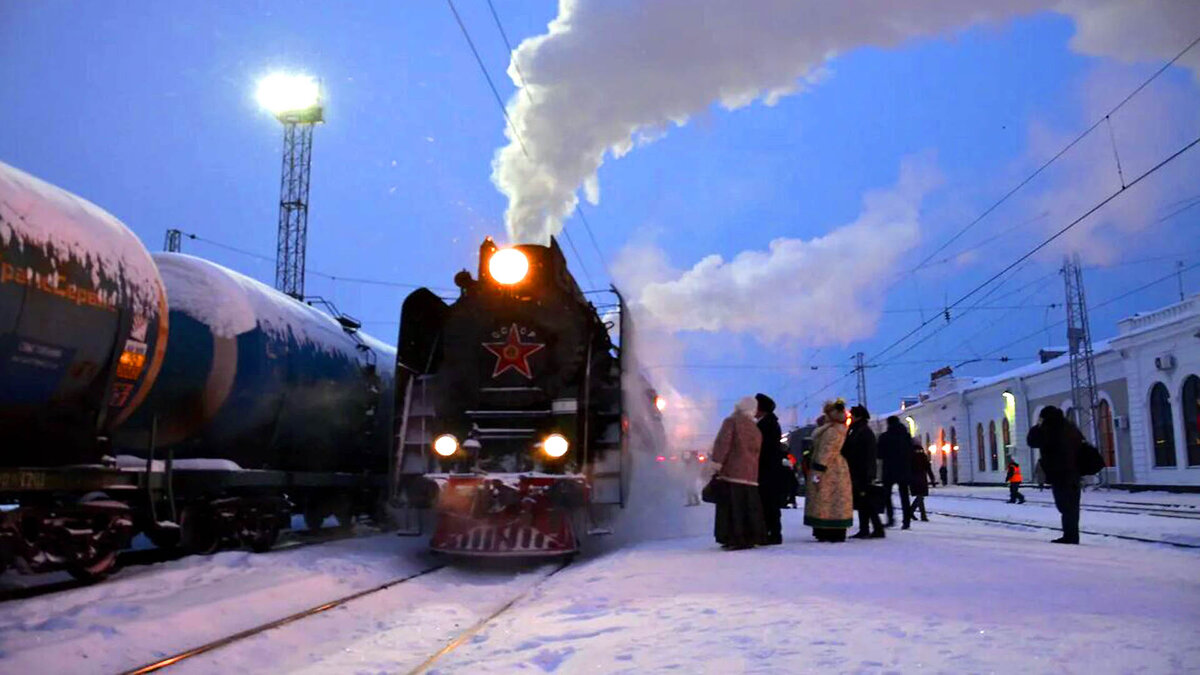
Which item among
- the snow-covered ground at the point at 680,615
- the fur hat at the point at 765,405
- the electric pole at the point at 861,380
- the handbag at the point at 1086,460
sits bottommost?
the snow-covered ground at the point at 680,615

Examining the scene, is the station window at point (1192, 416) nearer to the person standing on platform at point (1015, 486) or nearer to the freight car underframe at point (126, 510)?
the person standing on platform at point (1015, 486)

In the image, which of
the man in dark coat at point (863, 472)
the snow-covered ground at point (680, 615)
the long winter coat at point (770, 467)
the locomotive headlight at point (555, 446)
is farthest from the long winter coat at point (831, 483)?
the locomotive headlight at point (555, 446)

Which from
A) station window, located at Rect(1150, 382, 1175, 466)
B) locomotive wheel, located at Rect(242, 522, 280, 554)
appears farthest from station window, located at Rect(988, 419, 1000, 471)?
locomotive wheel, located at Rect(242, 522, 280, 554)

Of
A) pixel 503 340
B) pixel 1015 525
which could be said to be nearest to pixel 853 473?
pixel 503 340

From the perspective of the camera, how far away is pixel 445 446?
29.0 ft

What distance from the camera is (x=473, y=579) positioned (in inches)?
320

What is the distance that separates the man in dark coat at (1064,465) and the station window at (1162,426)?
2422 centimetres

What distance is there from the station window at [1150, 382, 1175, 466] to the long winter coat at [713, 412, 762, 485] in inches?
1062

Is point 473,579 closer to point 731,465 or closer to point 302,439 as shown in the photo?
point 731,465

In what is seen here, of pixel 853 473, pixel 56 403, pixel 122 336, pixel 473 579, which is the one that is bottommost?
pixel 473 579

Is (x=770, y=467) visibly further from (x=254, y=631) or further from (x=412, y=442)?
(x=254, y=631)

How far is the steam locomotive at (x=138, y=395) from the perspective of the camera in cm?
628

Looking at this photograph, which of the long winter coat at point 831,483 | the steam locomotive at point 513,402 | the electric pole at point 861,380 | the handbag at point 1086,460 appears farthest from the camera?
the electric pole at point 861,380

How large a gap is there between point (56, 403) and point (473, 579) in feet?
12.7
